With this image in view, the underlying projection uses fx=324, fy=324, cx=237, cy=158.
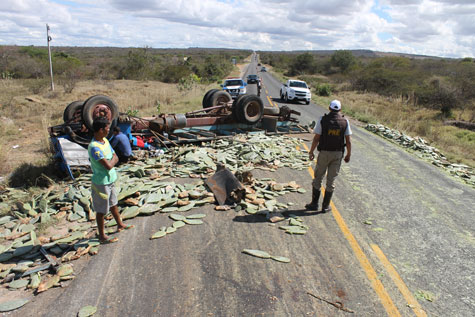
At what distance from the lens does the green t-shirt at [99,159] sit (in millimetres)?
4383

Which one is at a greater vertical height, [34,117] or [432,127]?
[432,127]

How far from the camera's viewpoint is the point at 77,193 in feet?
20.7

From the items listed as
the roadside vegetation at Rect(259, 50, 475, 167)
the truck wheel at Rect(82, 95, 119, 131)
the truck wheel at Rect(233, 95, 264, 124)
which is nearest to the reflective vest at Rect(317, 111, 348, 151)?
the truck wheel at Rect(82, 95, 119, 131)

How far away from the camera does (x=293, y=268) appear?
430 centimetres

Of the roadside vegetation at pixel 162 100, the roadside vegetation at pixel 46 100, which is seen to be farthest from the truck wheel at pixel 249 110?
the roadside vegetation at pixel 162 100

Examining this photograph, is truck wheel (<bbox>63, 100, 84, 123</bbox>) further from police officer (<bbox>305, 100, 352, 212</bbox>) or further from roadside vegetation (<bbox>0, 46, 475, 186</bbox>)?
police officer (<bbox>305, 100, 352, 212</bbox>)

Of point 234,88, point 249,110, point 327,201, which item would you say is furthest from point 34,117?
point 327,201

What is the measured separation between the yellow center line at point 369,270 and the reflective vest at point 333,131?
1.30m

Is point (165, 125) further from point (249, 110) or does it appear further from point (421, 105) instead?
point (421, 105)

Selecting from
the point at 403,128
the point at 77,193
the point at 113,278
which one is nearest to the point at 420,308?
the point at 113,278

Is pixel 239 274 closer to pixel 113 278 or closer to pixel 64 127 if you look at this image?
pixel 113 278

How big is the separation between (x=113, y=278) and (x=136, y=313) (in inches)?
29.9

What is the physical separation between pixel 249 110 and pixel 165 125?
3.32 meters

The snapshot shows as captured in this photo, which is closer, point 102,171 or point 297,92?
point 102,171
